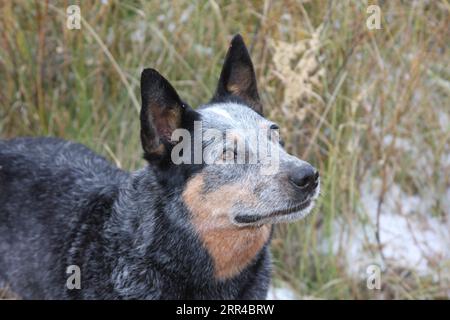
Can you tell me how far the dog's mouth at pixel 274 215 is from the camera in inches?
133

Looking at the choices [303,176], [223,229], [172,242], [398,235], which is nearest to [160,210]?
[172,242]

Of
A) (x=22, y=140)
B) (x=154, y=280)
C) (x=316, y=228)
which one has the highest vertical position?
(x=22, y=140)

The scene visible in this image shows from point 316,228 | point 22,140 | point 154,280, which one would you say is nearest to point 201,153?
point 154,280

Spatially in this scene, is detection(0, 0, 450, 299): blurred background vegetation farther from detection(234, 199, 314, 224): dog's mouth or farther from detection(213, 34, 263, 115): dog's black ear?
detection(234, 199, 314, 224): dog's mouth

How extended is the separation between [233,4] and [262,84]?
2.24 ft

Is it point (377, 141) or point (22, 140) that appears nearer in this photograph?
point (22, 140)

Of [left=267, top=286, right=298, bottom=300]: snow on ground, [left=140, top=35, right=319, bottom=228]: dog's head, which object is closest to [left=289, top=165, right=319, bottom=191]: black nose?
[left=140, top=35, right=319, bottom=228]: dog's head

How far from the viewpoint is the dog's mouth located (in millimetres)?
3383

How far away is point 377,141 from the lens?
5.16 metres

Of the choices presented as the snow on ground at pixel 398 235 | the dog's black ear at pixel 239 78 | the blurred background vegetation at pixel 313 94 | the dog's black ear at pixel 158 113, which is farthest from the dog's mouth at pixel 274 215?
the snow on ground at pixel 398 235

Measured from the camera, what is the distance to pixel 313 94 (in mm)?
4949

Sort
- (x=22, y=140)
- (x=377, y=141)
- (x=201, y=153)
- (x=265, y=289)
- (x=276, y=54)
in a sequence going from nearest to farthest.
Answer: (x=201, y=153) < (x=265, y=289) < (x=22, y=140) < (x=276, y=54) < (x=377, y=141)
